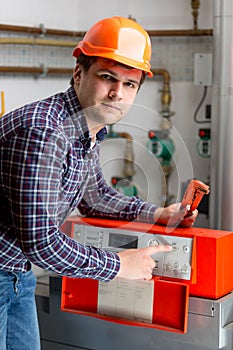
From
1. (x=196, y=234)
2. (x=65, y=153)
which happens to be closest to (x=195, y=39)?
(x=196, y=234)

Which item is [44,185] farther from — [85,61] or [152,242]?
[152,242]

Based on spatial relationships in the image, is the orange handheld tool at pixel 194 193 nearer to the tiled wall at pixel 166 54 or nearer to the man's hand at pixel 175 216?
the man's hand at pixel 175 216

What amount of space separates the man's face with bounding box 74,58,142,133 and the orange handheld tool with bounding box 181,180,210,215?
14.4 inches

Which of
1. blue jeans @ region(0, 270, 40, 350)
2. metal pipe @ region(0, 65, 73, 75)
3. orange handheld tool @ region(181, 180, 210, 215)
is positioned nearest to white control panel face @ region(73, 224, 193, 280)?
orange handheld tool @ region(181, 180, 210, 215)

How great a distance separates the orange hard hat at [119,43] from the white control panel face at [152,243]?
0.49 m

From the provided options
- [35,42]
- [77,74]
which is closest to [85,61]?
[77,74]

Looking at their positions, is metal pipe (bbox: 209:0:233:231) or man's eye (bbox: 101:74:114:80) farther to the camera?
metal pipe (bbox: 209:0:233:231)

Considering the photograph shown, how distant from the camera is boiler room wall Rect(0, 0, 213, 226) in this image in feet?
8.27

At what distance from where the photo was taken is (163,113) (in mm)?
2729

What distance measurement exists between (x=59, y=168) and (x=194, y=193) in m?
0.53

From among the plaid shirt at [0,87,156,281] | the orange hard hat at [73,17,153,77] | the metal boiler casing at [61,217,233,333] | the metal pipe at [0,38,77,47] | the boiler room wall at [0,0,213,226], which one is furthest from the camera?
the boiler room wall at [0,0,213,226]

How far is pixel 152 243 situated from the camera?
175cm

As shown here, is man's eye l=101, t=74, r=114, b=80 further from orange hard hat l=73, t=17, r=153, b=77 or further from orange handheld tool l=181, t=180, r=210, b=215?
orange handheld tool l=181, t=180, r=210, b=215

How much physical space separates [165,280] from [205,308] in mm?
127
